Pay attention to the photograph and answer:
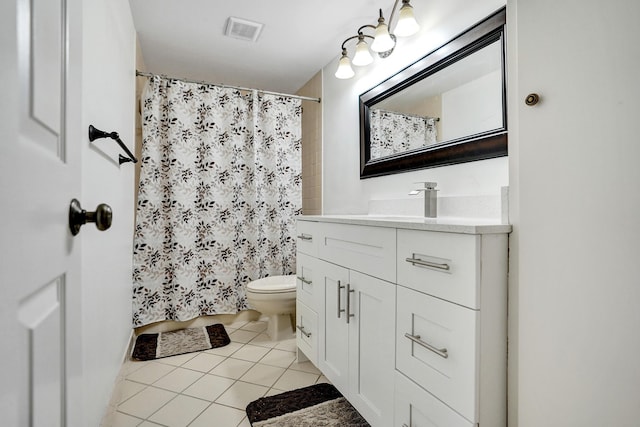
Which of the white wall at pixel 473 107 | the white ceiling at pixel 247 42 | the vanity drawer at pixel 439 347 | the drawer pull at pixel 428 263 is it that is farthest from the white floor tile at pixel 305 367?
the white ceiling at pixel 247 42

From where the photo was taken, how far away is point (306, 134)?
3264 millimetres

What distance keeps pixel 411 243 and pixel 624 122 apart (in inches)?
24.1

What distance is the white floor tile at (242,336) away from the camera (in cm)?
244

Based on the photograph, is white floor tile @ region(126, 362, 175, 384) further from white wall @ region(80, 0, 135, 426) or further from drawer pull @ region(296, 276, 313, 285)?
drawer pull @ region(296, 276, 313, 285)

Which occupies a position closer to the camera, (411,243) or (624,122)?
(624,122)

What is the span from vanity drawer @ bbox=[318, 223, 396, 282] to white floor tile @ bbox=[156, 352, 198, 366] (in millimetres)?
1182

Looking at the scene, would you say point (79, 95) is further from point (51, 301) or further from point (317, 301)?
point (317, 301)

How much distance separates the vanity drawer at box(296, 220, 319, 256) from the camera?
1812 millimetres

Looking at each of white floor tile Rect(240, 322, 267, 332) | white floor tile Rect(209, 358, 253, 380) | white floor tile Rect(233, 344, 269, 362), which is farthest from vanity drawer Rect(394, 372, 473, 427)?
white floor tile Rect(240, 322, 267, 332)

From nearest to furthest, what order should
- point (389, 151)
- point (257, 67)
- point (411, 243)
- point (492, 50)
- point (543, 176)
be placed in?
point (543, 176) < point (411, 243) < point (492, 50) < point (389, 151) < point (257, 67)

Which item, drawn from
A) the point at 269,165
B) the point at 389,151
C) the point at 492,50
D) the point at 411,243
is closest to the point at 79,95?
the point at 411,243

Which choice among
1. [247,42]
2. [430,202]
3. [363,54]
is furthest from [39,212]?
[247,42]

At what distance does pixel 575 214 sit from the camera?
83 cm

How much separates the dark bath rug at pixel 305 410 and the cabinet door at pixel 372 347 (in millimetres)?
144
